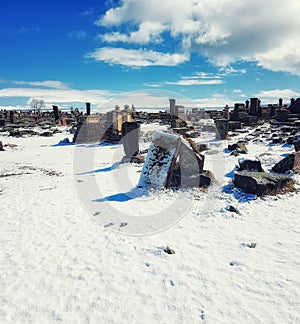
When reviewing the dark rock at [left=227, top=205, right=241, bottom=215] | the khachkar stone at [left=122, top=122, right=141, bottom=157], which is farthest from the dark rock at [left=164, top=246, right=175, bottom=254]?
the khachkar stone at [left=122, top=122, right=141, bottom=157]

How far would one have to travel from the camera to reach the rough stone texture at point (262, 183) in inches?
313

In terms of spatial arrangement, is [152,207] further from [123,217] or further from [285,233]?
[285,233]

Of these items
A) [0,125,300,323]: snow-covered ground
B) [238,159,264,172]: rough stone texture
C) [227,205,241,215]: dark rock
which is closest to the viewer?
[0,125,300,323]: snow-covered ground

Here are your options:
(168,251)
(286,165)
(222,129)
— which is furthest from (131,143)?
(168,251)

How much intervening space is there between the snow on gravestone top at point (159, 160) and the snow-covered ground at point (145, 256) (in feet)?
1.81

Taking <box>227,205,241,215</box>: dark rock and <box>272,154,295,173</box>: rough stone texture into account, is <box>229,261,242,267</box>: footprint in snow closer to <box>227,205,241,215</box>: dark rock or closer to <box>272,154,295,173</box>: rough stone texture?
<box>227,205,241,215</box>: dark rock

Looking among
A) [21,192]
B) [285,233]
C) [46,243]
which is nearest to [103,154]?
[21,192]

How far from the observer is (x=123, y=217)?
668cm

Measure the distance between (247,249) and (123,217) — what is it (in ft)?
9.92

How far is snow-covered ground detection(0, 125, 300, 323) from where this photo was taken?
12.0 feet

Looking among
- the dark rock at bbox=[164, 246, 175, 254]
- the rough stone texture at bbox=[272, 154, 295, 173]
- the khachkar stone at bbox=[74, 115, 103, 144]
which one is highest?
the khachkar stone at bbox=[74, 115, 103, 144]

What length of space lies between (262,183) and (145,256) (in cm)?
480

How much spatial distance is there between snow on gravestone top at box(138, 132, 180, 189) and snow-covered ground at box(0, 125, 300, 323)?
550 mm

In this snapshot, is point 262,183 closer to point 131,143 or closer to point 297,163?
point 297,163
